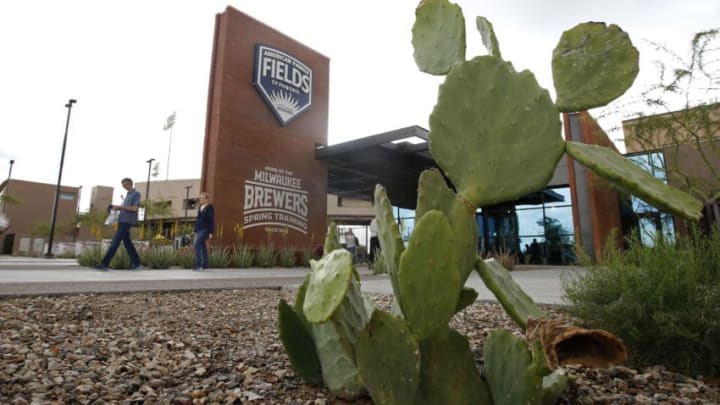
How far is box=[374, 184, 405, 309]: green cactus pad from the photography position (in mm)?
1234

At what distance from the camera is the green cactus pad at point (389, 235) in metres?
1.23

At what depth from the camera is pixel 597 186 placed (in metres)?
12.4

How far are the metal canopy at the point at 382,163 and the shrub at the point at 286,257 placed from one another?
328cm

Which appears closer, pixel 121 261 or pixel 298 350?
pixel 298 350

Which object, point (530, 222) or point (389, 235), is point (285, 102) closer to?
point (530, 222)

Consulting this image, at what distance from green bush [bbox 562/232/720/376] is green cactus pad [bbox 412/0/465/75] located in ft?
5.04

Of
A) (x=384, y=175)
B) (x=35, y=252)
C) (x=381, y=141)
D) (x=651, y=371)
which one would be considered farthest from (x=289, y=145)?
(x=35, y=252)

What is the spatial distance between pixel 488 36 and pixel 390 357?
1.25 meters

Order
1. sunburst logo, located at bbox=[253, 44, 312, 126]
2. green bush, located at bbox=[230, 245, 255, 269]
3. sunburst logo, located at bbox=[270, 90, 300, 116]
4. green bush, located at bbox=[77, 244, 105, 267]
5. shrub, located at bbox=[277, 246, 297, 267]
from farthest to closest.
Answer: sunburst logo, located at bbox=[270, 90, 300, 116]
sunburst logo, located at bbox=[253, 44, 312, 126]
shrub, located at bbox=[277, 246, 297, 267]
green bush, located at bbox=[230, 245, 255, 269]
green bush, located at bbox=[77, 244, 105, 267]

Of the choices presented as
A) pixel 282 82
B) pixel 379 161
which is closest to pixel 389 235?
pixel 282 82

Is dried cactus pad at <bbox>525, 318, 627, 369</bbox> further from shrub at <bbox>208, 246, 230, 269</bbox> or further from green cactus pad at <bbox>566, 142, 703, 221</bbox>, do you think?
shrub at <bbox>208, 246, 230, 269</bbox>

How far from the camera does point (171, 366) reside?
1.84 metres

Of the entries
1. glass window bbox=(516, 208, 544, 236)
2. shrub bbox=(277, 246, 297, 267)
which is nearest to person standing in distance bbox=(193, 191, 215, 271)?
shrub bbox=(277, 246, 297, 267)

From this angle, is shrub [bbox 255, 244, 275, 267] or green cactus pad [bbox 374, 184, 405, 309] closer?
green cactus pad [bbox 374, 184, 405, 309]
